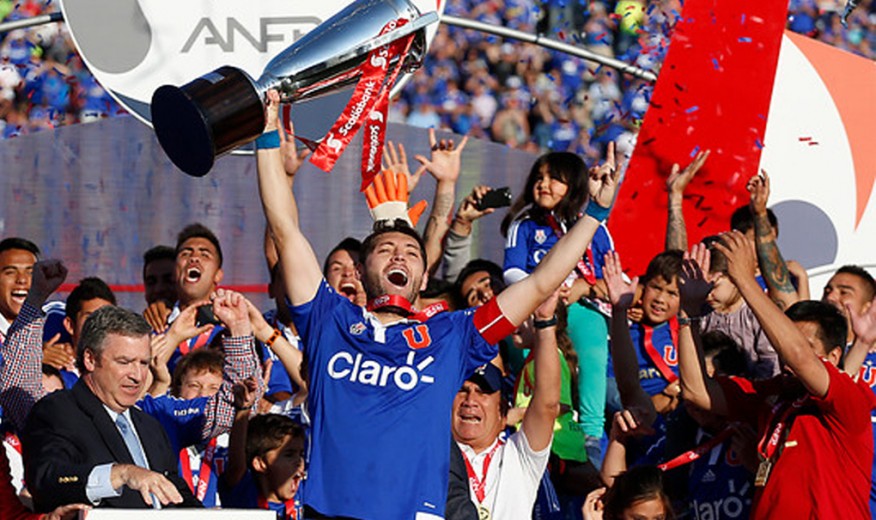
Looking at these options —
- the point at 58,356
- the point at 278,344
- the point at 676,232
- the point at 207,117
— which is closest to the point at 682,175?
the point at 676,232

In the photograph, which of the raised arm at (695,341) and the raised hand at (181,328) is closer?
the raised arm at (695,341)

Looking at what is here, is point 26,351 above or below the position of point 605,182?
below

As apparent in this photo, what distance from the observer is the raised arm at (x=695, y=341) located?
642 cm

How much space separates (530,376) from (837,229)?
2.58 meters

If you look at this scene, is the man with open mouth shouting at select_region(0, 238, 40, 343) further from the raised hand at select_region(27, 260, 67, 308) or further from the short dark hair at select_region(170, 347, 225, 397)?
the raised hand at select_region(27, 260, 67, 308)

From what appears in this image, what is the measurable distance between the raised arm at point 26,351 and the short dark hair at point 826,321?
9.87ft

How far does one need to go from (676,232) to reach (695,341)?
78.2 inches

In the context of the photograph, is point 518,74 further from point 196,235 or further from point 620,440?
point 620,440

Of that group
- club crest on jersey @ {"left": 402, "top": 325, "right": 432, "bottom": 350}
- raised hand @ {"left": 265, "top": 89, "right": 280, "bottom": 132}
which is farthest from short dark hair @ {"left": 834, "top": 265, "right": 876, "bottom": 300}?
raised hand @ {"left": 265, "top": 89, "right": 280, "bottom": 132}

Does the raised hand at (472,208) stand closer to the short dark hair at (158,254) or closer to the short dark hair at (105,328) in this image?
the short dark hair at (158,254)

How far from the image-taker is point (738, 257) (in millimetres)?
6043

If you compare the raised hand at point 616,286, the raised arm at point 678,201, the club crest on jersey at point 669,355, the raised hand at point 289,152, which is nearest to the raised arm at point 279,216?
the raised hand at point 289,152

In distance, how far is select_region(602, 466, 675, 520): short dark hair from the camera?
6398 mm

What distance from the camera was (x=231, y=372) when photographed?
6262 millimetres
